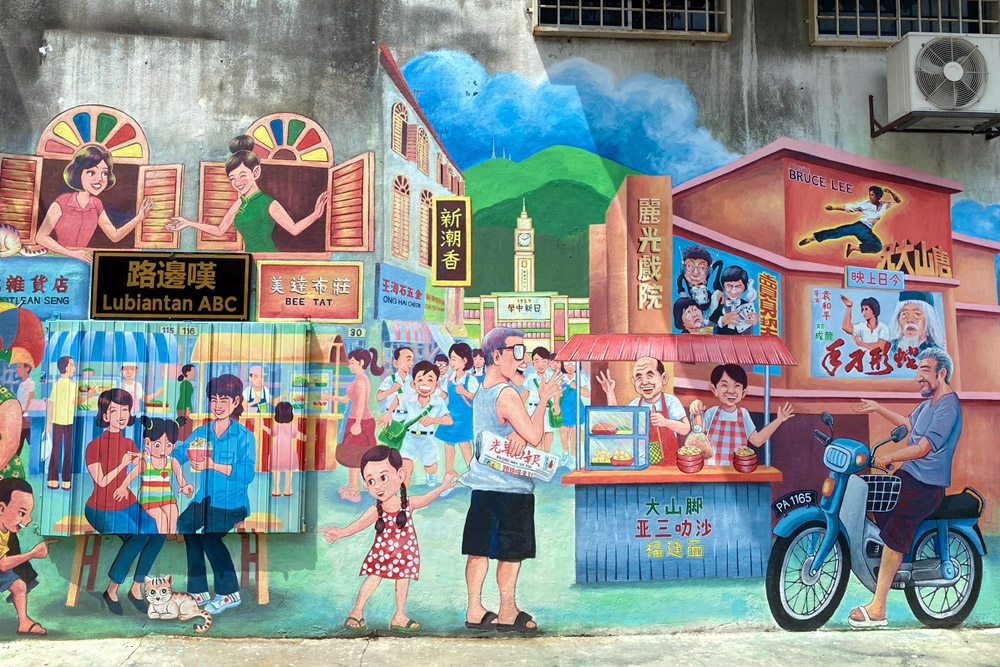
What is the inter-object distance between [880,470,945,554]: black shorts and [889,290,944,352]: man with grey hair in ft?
3.69

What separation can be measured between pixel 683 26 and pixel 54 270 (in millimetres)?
5676

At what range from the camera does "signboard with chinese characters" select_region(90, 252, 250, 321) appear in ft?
19.7

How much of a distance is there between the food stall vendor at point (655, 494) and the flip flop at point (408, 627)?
1.38 m

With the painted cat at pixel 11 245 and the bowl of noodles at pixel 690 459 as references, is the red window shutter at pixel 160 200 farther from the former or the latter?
the bowl of noodles at pixel 690 459

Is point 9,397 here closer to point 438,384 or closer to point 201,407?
point 201,407

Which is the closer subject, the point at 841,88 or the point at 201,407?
the point at 201,407

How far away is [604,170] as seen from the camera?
6395 mm

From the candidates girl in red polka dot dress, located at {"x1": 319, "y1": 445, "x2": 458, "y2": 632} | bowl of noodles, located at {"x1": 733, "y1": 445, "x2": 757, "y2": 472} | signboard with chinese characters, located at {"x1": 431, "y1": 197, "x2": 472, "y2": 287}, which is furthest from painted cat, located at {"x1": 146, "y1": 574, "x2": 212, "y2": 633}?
bowl of noodles, located at {"x1": 733, "y1": 445, "x2": 757, "y2": 472}

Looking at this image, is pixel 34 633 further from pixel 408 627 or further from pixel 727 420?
pixel 727 420

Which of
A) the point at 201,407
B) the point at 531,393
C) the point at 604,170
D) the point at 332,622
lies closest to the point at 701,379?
the point at 531,393

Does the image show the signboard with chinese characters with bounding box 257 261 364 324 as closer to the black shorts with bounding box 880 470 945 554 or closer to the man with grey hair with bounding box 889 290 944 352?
the man with grey hair with bounding box 889 290 944 352

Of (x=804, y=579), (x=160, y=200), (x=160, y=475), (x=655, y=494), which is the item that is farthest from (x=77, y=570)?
(x=804, y=579)

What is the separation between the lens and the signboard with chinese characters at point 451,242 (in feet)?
20.5

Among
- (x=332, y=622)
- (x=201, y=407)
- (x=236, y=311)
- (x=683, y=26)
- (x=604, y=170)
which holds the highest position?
(x=683, y=26)
